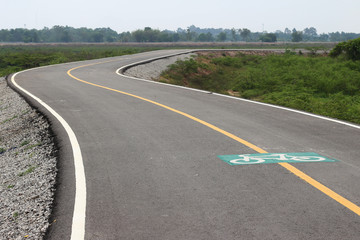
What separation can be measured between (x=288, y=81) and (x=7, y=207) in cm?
2183

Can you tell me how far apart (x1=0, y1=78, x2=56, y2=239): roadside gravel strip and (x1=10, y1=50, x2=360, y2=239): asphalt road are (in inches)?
8.9

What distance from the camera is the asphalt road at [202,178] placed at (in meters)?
4.21

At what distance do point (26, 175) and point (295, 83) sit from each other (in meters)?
20.2

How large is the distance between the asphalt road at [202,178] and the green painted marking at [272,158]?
0.19 meters

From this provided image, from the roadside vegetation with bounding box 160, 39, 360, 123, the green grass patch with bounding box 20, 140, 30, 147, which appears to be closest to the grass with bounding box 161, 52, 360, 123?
the roadside vegetation with bounding box 160, 39, 360, 123

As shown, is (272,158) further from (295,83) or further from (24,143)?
(295,83)

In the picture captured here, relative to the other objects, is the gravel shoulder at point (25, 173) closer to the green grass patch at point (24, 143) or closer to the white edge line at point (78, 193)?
the green grass patch at point (24, 143)

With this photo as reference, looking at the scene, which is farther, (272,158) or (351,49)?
(351,49)

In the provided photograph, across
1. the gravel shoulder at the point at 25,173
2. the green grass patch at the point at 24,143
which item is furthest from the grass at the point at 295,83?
the green grass patch at the point at 24,143

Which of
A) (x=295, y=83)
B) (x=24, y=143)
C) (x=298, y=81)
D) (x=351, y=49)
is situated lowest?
(x=295, y=83)

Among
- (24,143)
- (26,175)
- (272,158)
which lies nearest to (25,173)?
(26,175)

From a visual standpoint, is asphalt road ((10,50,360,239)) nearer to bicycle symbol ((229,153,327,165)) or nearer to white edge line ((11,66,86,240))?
white edge line ((11,66,86,240))

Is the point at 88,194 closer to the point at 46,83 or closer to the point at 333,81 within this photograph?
the point at 46,83

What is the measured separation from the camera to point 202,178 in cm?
570
